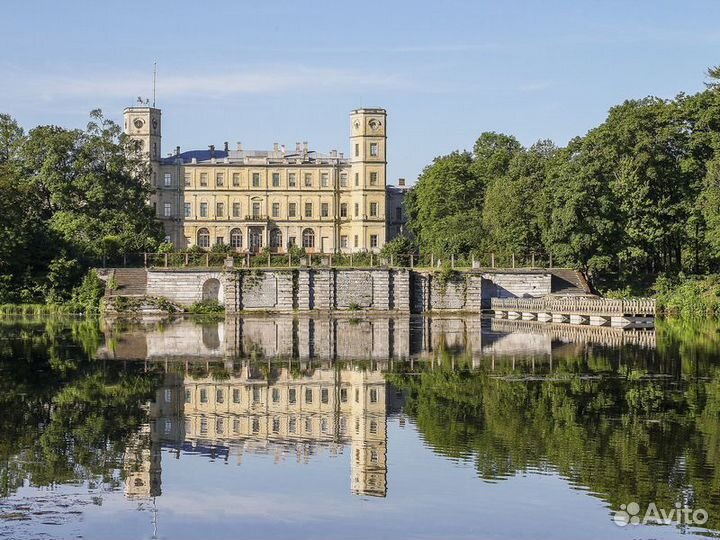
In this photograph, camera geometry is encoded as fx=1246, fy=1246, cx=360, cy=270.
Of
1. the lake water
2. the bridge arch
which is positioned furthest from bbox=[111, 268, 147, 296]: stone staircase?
the lake water

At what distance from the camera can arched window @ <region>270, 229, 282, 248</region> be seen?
3952 inches

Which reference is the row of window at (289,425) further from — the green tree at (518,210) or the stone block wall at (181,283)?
the green tree at (518,210)

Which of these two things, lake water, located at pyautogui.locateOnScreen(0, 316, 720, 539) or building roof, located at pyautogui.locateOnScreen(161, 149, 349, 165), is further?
building roof, located at pyautogui.locateOnScreen(161, 149, 349, 165)

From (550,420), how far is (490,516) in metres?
7.16

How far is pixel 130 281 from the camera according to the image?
62.5 metres

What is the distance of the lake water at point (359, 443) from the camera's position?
15383mm

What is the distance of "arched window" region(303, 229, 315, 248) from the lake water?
62.9 m

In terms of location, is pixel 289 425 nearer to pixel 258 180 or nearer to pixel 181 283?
pixel 181 283

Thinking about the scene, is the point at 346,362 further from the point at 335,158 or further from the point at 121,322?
the point at 335,158

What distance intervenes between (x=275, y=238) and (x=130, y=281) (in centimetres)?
3863

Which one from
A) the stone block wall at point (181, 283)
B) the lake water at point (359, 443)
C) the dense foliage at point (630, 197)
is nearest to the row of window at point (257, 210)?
the dense foliage at point (630, 197)

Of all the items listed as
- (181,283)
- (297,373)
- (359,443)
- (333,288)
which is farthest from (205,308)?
(359,443)

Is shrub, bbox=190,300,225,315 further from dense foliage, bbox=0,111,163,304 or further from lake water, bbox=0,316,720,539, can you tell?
lake water, bbox=0,316,720,539

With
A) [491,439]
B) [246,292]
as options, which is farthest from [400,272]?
[491,439]
